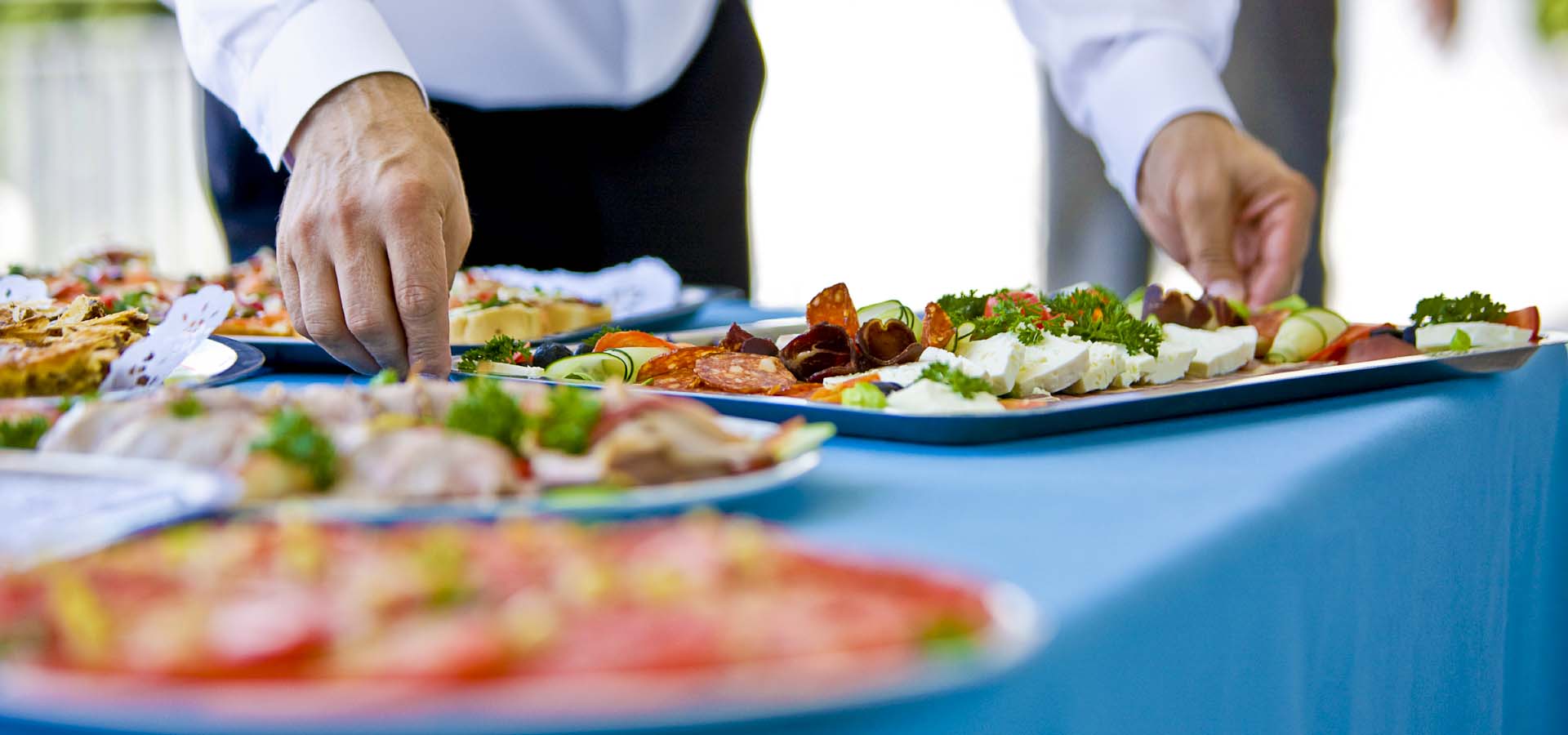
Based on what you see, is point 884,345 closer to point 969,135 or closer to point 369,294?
point 369,294

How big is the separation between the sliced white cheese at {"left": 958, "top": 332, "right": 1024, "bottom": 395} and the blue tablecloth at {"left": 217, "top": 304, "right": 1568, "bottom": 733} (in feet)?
0.42

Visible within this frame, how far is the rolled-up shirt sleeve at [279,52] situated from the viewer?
5.07 feet

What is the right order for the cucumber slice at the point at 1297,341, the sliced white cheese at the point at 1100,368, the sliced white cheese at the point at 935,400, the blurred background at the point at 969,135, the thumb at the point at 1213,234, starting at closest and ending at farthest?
1. the sliced white cheese at the point at 935,400
2. the sliced white cheese at the point at 1100,368
3. the cucumber slice at the point at 1297,341
4. the thumb at the point at 1213,234
5. the blurred background at the point at 969,135

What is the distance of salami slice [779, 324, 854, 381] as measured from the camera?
1.37 meters

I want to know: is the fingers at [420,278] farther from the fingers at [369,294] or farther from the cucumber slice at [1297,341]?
the cucumber slice at [1297,341]

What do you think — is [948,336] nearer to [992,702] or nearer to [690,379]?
[690,379]

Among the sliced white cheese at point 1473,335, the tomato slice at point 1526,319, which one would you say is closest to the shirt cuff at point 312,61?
the sliced white cheese at point 1473,335

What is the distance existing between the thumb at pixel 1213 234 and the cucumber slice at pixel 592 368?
54.0 inches

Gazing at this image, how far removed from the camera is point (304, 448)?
717 mm

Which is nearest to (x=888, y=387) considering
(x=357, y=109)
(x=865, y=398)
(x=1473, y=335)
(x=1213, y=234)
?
(x=865, y=398)

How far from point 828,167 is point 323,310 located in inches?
306

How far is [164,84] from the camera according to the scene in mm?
10508

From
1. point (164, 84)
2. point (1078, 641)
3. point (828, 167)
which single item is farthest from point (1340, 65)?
point (164, 84)

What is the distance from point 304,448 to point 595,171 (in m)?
2.33
